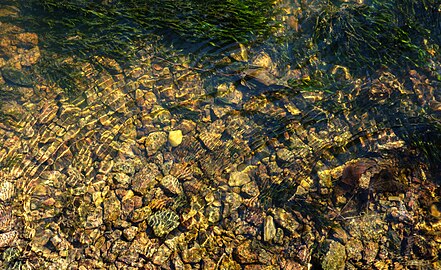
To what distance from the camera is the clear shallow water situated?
4.26 metres

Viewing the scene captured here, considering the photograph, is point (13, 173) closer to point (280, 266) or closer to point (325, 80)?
point (280, 266)

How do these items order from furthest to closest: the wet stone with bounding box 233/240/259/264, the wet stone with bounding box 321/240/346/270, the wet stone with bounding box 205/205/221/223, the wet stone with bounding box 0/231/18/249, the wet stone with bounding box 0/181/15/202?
the wet stone with bounding box 0/181/15/202
the wet stone with bounding box 205/205/221/223
the wet stone with bounding box 0/231/18/249
the wet stone with bounding box 233/240/259/264
the wet stone with bounding box 321/240/346/270

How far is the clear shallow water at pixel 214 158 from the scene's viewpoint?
426 cm

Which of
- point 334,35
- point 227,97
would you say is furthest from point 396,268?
point 334,35

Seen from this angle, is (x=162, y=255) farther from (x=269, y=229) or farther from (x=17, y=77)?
(x=17, y=77)

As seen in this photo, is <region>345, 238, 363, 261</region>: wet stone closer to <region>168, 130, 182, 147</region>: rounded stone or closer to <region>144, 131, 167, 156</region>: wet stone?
<region>168, 130, 182, 147</region>: rounded stone

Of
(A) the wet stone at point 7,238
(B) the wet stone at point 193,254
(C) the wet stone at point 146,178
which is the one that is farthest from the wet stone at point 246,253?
(A) the wet stone at point 7,238

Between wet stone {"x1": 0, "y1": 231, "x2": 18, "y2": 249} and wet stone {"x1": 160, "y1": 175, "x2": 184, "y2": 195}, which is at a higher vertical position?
wet stone {"x1": 160, "y1": 175, "x2": 184, "y2": 195}

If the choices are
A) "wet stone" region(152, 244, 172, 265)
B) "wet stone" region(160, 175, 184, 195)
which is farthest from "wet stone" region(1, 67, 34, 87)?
"wet stone" region(152, 244, 172, 265)

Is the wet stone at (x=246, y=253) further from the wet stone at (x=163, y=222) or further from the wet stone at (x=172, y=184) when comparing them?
the wet stone at (x=172, y=184)

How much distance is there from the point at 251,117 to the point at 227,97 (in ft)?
1.42

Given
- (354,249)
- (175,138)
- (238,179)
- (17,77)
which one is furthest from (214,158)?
(17,77)

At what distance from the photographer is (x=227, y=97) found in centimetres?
516

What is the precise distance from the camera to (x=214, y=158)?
4.84 metres
